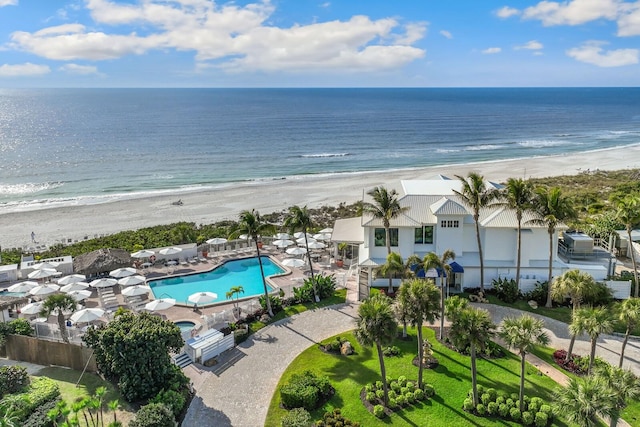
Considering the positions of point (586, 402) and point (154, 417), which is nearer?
point (586, 402)

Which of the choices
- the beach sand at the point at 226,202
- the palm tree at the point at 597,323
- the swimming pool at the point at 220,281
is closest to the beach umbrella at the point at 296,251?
the swimming pool at the point at 220,281

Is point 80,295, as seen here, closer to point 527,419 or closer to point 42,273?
point 42,273

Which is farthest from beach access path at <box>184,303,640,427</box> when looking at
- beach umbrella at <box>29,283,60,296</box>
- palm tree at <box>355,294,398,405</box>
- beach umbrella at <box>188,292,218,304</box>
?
beach umbrella at <box>29,283,60,296</box>

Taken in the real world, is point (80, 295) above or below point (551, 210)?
below

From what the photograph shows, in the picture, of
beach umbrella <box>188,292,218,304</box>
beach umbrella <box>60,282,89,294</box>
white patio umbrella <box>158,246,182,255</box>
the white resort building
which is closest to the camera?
beach umbrella <box>188,292,218,304</box>

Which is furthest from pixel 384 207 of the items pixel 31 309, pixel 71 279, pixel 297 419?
pixel 71 279

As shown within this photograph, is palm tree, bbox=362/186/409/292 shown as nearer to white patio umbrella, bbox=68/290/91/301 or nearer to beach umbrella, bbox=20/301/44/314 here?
white patio umbrella, bbox=68/290/91/301

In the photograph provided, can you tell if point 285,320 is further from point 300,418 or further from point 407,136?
point 407,136

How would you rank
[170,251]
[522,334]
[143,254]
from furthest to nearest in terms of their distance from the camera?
1. [170,251]
2. [143,254]
3. [522,334]
